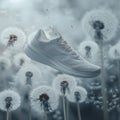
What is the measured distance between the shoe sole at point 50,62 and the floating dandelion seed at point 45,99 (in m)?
0.09

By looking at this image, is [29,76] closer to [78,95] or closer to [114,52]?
[78,95]

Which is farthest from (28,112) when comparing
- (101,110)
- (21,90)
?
(101,110)

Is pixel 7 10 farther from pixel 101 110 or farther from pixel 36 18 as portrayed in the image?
pixel 101 110

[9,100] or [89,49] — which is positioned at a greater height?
[89,49]

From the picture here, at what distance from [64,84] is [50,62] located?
105 mm

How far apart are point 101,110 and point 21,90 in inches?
12.8

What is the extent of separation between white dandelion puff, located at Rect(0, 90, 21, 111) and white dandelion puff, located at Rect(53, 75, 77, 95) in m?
0.16

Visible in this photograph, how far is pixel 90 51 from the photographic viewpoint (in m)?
1.33

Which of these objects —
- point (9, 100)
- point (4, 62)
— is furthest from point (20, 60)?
point (9, 100)

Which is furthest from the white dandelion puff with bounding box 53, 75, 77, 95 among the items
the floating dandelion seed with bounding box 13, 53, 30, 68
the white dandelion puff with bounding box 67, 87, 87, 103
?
the floating dandelion seed with bounding box 13, 53, 30, 68

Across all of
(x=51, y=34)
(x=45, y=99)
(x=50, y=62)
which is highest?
(x=51, y=34)

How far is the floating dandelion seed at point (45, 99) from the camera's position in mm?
1311

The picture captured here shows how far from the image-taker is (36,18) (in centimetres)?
133

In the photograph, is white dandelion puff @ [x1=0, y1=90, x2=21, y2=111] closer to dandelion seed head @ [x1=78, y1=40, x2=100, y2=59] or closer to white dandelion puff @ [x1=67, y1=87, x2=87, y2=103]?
white dandelion puff @ [x1=67, y1=87, x2=87, y2=103]
